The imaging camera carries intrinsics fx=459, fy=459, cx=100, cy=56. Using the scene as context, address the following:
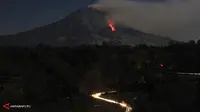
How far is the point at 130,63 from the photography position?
87938 millimetres

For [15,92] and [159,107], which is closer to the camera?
[159,107]

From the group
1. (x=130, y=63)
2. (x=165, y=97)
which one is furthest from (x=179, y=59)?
(x=165, y=97)

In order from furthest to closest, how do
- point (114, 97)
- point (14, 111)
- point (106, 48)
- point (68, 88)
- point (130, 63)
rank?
point (106, 48), point (130, 63), point (68, 88), point (114, 97), point (14, 111)

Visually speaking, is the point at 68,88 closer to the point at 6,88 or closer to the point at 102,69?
the point at 6,88

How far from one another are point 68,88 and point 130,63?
75.8ft

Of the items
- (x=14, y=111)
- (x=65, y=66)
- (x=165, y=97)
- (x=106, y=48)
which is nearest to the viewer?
(x=14, y=111)

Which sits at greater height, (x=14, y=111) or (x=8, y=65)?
(x=14, y=111)

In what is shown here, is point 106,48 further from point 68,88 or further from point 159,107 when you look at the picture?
point 159,107

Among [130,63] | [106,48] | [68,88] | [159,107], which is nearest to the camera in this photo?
[159,107]

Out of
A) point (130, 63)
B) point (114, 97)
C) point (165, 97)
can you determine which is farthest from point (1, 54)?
point (165, 97)

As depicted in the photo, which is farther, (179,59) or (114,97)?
(179,59)

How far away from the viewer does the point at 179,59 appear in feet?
296

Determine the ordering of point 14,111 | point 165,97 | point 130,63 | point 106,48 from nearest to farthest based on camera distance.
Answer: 1. point 14,111
2. point 165,97
3. point 130,63
4. point 106,48

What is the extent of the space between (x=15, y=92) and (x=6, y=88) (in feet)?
6.72
